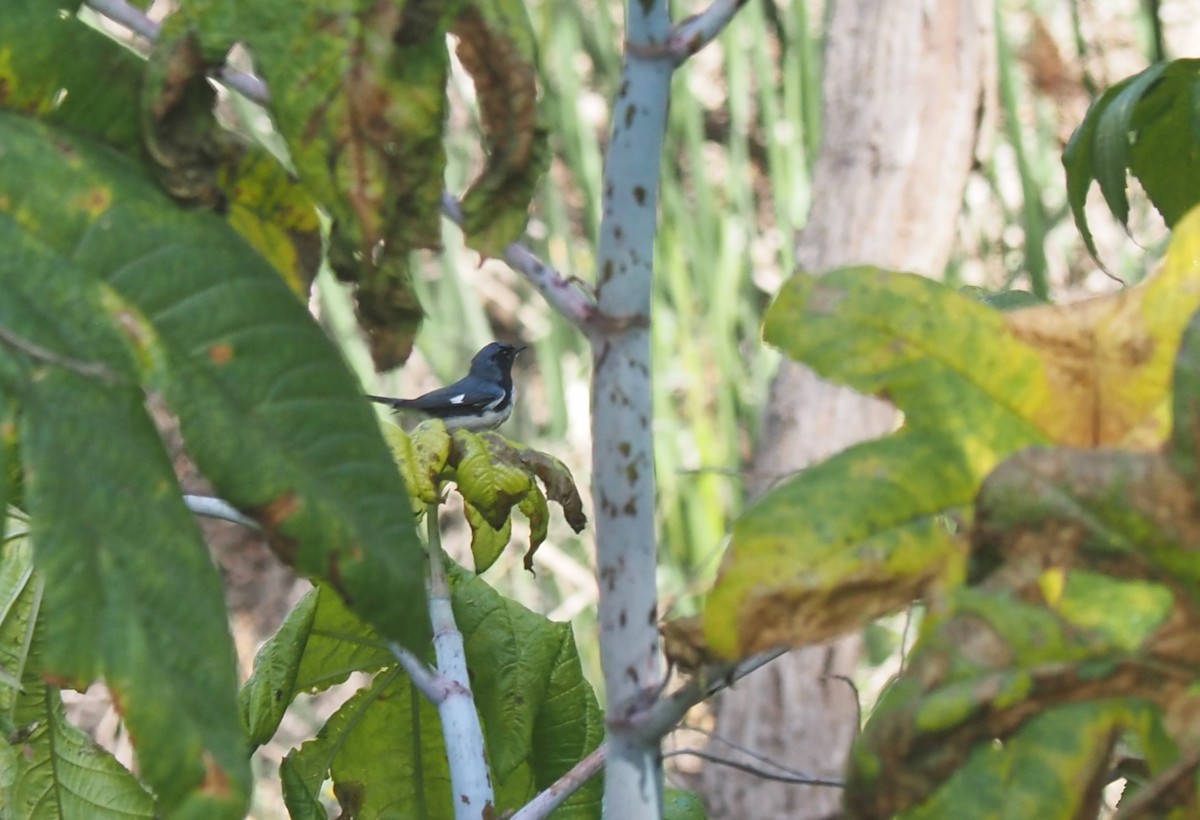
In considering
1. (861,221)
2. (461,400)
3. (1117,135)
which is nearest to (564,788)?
(1117,135)

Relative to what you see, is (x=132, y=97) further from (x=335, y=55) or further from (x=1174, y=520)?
(x=1174, y=520)

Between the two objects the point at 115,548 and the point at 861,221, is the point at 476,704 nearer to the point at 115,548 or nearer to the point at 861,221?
the point at 115,548

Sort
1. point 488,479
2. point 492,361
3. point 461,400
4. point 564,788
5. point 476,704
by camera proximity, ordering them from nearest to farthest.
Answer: point 564,788, point 488,479, point 476,704, point 461,400, point 492,361

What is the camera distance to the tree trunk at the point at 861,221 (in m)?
3.30

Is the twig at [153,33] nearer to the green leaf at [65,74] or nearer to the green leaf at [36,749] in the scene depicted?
the green leaf at [65,74]

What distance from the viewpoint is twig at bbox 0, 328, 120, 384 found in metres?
0.45

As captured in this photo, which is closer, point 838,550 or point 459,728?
point 838,550

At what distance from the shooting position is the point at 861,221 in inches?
130

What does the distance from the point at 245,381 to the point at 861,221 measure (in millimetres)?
2946

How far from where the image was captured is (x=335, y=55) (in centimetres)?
48

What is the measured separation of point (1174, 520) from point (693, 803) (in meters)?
0.59

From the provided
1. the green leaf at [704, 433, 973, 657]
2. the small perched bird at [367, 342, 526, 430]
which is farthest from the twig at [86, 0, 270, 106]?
the small perched bird at [367, 342, 526, 430]

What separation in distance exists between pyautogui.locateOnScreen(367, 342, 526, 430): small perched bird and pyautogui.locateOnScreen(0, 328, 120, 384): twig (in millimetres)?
2433

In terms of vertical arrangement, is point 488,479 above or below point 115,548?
below
